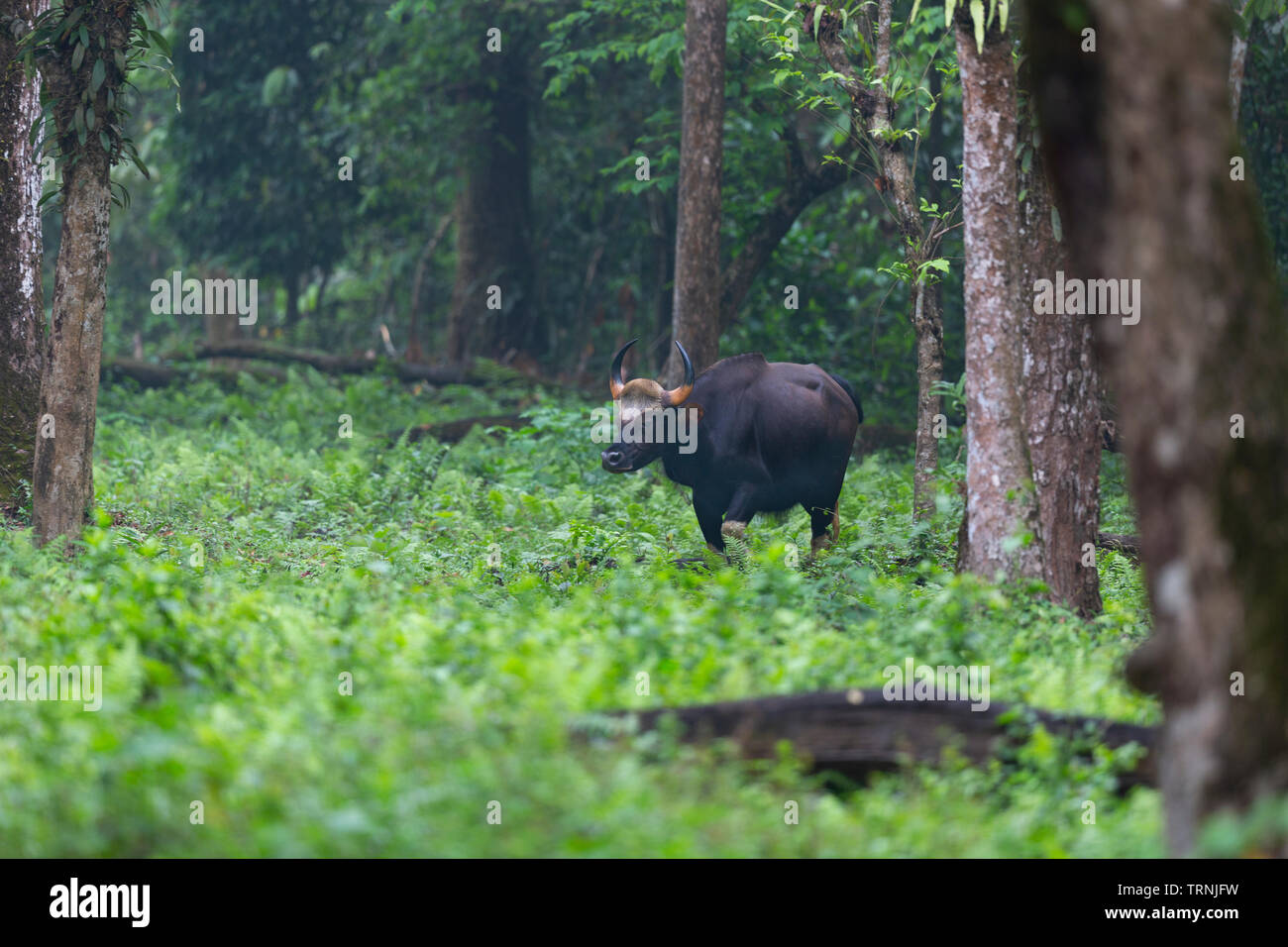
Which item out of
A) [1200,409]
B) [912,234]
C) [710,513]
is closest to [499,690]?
[1200,409]

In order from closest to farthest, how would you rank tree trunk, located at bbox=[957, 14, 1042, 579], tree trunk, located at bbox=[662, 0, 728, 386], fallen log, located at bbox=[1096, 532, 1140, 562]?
tree trunk, located at bbox=[957, 14, 1042, 579] → fallen log, located at bbox=[1096, 532, 1140, 562] → tree trunk, located at bbox=[662, 0, 728, 386]

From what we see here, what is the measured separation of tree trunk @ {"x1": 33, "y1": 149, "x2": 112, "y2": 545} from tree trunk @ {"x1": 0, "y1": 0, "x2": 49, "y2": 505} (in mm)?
1398

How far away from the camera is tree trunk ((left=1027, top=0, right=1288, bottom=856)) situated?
143 inches

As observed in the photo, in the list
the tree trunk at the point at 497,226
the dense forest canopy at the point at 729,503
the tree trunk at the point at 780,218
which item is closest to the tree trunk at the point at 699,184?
the dense forest canopy at the point at 729,503

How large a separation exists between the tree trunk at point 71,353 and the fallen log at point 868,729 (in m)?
5.41

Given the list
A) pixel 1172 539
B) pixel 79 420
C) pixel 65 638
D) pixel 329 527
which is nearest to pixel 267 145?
pixel 329 527

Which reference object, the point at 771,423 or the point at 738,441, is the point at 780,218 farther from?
the point at 738,441

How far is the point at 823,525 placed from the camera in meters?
11.0

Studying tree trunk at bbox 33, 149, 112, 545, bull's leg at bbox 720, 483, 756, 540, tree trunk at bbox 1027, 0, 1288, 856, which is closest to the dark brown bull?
bull's leg at bbox 720, 483, 756, 540

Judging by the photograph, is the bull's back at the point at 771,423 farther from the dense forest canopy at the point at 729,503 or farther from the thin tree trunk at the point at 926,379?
the thin tree trunk at the point at 926,379

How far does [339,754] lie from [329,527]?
688 cm

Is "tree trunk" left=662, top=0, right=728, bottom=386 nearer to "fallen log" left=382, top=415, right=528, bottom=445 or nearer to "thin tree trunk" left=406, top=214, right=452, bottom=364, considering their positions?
"fallen log" left=382, top=415, right=528, bottom=445

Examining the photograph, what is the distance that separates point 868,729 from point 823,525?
19.7 ft
